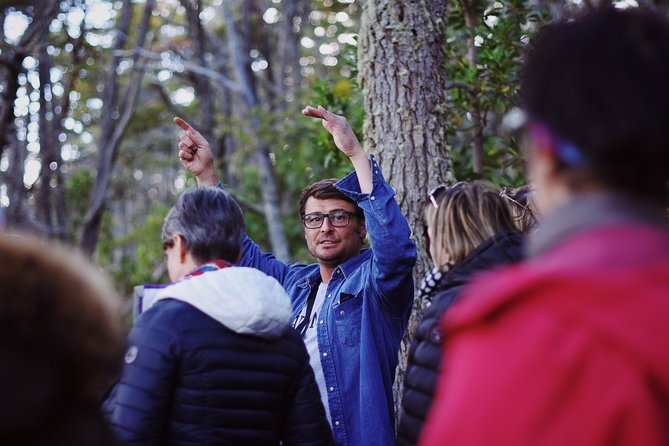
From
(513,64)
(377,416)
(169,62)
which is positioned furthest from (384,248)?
(169,62)

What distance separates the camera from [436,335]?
7.95 feet

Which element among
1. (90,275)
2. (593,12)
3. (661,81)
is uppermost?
(593,12)

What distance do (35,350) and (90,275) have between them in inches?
8.1

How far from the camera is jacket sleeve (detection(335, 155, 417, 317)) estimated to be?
3.29 m

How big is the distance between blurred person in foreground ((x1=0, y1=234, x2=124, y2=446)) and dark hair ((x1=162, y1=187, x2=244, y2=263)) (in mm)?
1030

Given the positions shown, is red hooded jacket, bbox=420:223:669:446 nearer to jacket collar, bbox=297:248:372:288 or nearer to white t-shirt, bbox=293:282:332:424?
white t-shirt, bbox=293:282:332:424

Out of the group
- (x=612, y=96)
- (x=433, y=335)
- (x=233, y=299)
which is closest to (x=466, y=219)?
(x=433, y=335)

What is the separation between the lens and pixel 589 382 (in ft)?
4.17

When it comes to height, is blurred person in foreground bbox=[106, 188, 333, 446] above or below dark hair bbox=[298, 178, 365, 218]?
below

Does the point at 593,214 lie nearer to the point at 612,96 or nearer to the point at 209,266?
the point at 612,96

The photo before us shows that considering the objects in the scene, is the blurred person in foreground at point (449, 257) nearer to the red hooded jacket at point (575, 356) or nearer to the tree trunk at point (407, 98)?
the red hooded jacket at point (575, 356)

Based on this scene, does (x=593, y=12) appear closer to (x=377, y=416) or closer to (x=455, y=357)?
(x=455, y=357)

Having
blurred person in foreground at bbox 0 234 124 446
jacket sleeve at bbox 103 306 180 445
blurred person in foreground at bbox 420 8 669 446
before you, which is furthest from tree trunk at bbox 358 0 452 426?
blurred person in foreground at bbox 0 234 124 446

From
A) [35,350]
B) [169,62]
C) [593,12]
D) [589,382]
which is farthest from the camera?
[169,62]
